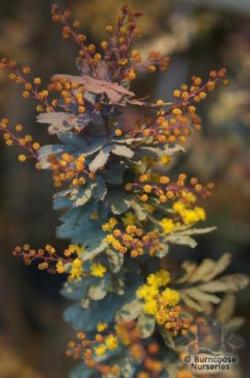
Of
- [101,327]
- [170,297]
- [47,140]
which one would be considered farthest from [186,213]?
[47,140]

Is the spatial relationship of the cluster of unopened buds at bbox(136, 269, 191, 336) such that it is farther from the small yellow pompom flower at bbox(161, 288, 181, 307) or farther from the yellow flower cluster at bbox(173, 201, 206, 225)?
the yellow flower cluster at bbox(173, 201, 206, 225)

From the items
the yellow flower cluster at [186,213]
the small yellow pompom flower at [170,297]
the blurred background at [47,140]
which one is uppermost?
the blurred background at [47,140]

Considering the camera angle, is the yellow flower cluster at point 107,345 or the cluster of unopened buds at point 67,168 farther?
the yellow flower cluster at point 107,345

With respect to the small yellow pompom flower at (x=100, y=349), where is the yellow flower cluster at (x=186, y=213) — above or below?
above

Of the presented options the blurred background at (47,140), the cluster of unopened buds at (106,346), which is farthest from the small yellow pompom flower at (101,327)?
the blurred background at (47,140)

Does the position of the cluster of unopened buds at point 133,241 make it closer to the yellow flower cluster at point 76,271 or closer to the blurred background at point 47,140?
the yellow flower cluster at point 76,271

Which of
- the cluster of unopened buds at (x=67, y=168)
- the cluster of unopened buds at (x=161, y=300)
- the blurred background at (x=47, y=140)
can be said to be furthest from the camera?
the blurred background at (x=47, y=140)

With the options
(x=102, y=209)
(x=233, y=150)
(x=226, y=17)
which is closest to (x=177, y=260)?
(x=233, y=150)

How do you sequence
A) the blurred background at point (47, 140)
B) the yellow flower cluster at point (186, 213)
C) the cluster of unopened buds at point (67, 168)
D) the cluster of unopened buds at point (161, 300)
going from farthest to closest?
1. the blurred background at point (47, 140)
2. the yellow flower cluster at point (186, 213)
3. the cluster of unopened buds at point (161, 300)
4. the cluster of unopened buds at point (67, 168)
